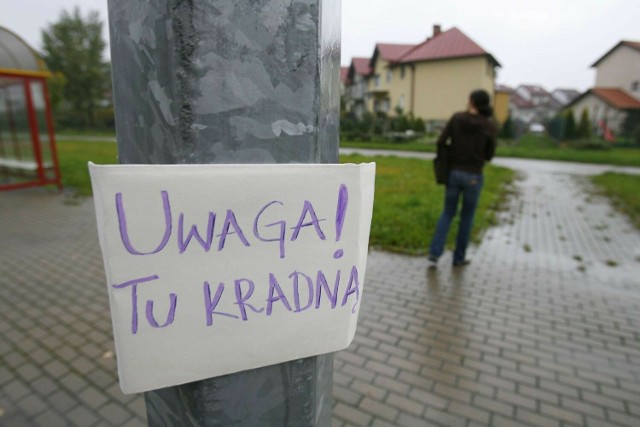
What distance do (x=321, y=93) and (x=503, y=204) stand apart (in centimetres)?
941

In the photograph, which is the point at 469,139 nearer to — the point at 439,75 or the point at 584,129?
the point at 584,129

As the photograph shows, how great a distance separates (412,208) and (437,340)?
183 inches

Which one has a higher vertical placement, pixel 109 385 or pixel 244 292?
pixel 244 292

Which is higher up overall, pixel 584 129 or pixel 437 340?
pixel 584 129

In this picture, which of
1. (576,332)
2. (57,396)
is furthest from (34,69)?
(576,332)

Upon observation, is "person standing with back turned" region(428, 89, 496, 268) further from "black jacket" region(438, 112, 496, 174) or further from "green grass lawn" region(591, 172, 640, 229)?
"green grass lawn" region(591, 172, 640, 229)

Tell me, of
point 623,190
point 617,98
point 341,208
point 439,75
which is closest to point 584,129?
point 439,75

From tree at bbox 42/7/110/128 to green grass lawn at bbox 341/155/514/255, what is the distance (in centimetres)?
4499

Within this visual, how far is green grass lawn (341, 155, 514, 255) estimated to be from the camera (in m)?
6.17

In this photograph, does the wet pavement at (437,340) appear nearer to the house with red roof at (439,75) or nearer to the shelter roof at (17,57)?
the shelter roof at (17,57)

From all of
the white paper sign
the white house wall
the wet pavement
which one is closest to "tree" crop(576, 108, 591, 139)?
the white house wall

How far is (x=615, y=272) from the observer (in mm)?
5289

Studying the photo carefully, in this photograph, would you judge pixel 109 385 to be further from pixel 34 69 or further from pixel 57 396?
pixel 34 69

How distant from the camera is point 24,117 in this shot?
11102 millimetres
